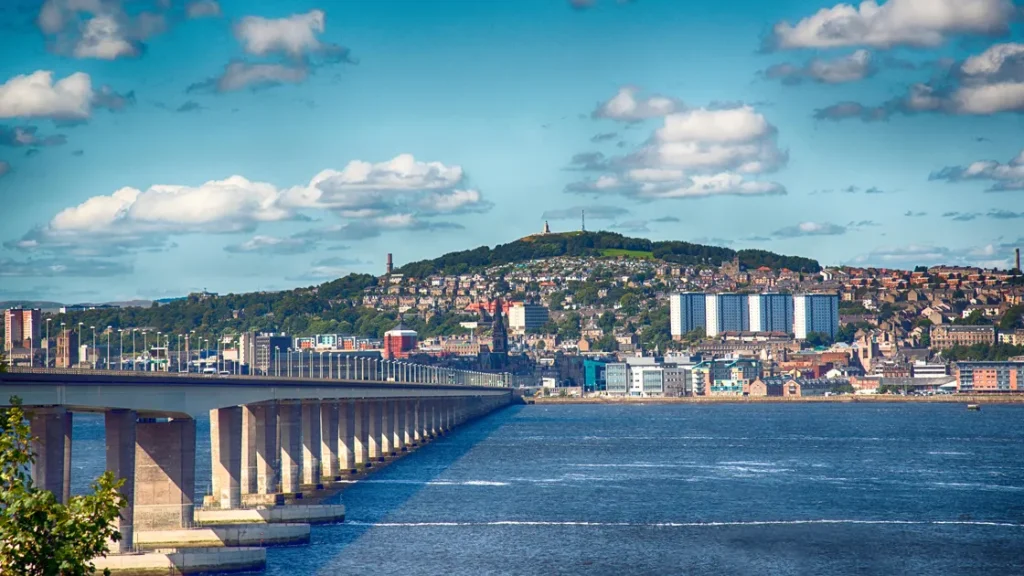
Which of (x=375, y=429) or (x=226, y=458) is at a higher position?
(x=226, y=458)

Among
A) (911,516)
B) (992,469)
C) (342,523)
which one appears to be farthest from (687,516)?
(992,469)

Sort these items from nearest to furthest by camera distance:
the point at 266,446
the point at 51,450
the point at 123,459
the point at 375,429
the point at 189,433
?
the point at 51,450
the point at 123,459
the point at 189,433
the point at 266,446
the point at 375,429

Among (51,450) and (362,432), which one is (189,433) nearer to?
(51,450)

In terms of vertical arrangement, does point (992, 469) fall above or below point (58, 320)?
below

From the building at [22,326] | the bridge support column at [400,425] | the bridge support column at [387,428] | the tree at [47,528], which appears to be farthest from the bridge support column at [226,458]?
the bridge support column at [400,425]

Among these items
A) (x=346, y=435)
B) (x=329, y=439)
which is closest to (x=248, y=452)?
(x=329, y=439)

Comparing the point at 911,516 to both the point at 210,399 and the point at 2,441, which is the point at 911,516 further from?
the point at 2,441
